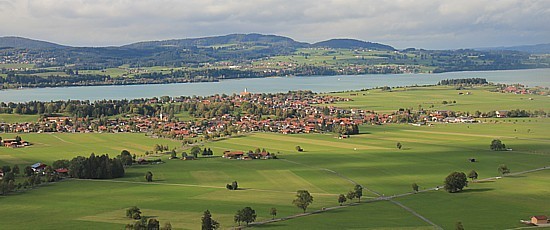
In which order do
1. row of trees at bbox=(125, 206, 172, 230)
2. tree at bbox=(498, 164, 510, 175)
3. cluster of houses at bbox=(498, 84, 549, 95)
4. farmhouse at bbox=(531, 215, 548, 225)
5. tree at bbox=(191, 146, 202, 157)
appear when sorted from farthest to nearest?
cluster of houses at bbox=(498, 84, 549, 95) → tree at bbox=(191, 146, 202, 157) → tree at bbox=(498, 164, 510, 175) → farmhouse at bbox=(531, 215, 548, 225) → row of trees at bbox=(125, 206, 172, 230)

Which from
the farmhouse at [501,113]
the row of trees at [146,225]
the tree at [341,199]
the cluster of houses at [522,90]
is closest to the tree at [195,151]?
the tree at [341,199]

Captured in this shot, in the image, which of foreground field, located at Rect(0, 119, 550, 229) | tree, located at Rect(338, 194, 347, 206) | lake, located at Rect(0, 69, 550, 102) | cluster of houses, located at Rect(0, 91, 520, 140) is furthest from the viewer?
lake, located at Rect(0, 69, 550, 102)

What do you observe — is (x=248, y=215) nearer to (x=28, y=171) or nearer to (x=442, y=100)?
(x=28, y=171)

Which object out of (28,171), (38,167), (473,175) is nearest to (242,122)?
(38,167)

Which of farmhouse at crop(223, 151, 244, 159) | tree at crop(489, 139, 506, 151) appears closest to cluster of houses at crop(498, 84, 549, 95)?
tree at crop(489, 139, 506, 151)

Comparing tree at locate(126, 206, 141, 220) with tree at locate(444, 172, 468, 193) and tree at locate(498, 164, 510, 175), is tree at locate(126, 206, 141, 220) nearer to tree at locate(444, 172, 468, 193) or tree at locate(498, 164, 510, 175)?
tree at locate(444, 172, 468, 193)

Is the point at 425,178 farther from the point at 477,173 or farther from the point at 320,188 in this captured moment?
the point at 320,188

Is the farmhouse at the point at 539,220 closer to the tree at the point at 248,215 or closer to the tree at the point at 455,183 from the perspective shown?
the tree at the point at 455,183
